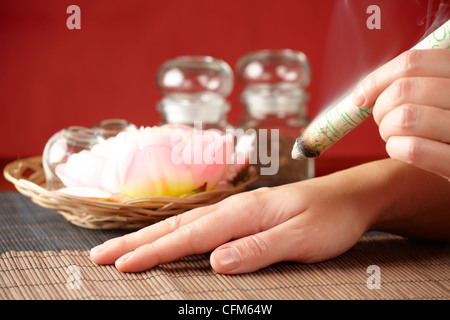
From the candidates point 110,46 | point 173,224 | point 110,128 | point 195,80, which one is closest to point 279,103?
point 195,80

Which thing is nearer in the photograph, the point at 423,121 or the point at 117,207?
the point at 423,121

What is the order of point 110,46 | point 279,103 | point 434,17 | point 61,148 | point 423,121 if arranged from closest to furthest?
1. point 423,121
2. point 434,17
3. point 61,148
4. point 279,103
5. point 110,46

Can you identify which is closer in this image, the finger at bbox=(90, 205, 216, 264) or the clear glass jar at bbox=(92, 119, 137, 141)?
the finger at bbox=(90, 205, 216, 264)

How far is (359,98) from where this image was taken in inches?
21.8

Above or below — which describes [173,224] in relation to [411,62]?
below

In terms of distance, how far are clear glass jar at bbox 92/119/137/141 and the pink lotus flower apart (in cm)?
4

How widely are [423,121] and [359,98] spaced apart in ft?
0.18

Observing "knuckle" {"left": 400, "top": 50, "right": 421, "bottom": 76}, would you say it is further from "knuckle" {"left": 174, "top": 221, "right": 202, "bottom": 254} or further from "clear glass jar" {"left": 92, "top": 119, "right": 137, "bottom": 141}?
"clear glass jar" {"left": 92, "top": 119, "right": 137, "bottom": 141}

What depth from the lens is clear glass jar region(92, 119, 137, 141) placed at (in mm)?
802

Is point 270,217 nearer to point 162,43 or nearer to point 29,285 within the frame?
point 29,285

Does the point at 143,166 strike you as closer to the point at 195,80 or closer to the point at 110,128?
the point at 110,128

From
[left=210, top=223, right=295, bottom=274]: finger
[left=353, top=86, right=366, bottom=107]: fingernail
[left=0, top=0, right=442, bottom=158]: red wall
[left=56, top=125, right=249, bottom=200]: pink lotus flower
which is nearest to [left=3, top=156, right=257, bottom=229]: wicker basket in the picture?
[left=56, top=125, right=249, bottom=200]: pink lotus flower
